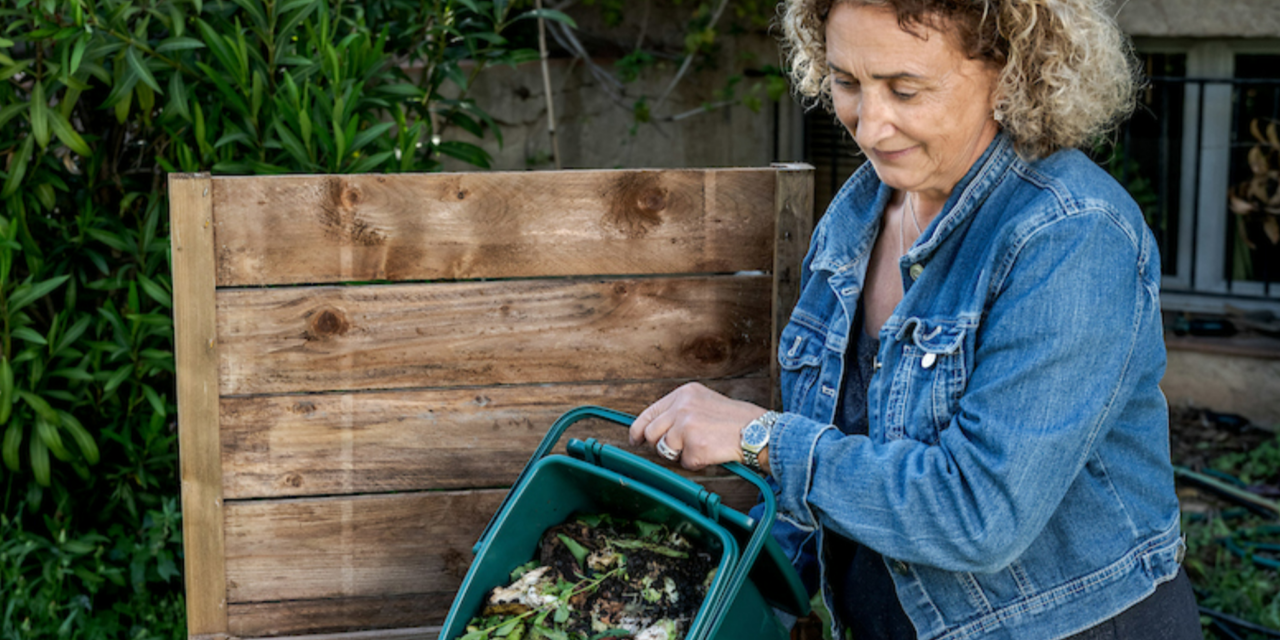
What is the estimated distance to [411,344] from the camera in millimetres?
1850

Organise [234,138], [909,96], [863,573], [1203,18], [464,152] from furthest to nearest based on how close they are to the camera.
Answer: [1203,18] → [464,152] → [234,138] → [863,573] → [909,96]

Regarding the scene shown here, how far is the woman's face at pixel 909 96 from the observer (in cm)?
135

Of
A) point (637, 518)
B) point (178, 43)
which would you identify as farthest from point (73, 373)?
point (637, 518)

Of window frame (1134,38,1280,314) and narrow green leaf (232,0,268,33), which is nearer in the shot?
narrow green leaf (232,0,268,33)

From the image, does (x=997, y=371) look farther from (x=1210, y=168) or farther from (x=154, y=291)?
(x=1210, y=168)

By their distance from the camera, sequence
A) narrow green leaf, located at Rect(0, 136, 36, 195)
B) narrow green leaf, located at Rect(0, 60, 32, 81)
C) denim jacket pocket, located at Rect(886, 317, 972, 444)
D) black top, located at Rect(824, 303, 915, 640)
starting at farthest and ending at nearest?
1. narrow green leaf, located at Rect(0, 136, 36, 195)
2. narrow green leaf, located at Rect(0, 60, 32, 81)
3. black top, located at Rect(824, 303, 915, 640)
4. denim jacket pocket, located at Rect(886, 317, 972, 444)

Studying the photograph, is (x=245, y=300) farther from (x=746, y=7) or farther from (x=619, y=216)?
(x=746, y=7)

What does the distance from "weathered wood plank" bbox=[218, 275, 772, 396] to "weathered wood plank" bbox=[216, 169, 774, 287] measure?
0.11 feet

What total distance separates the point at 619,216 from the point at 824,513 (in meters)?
0.66

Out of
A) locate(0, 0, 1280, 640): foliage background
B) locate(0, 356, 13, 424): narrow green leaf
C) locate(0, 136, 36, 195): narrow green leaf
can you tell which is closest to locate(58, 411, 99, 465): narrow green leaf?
locate(0, 0, 1280, 640): foliage background

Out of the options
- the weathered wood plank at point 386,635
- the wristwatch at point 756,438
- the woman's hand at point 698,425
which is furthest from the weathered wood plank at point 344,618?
the wristwatch at point 756,438

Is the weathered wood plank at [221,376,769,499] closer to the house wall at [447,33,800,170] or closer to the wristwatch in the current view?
the wristwatch

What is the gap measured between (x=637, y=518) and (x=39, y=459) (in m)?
1.66

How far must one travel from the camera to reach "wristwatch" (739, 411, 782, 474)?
1442mm
